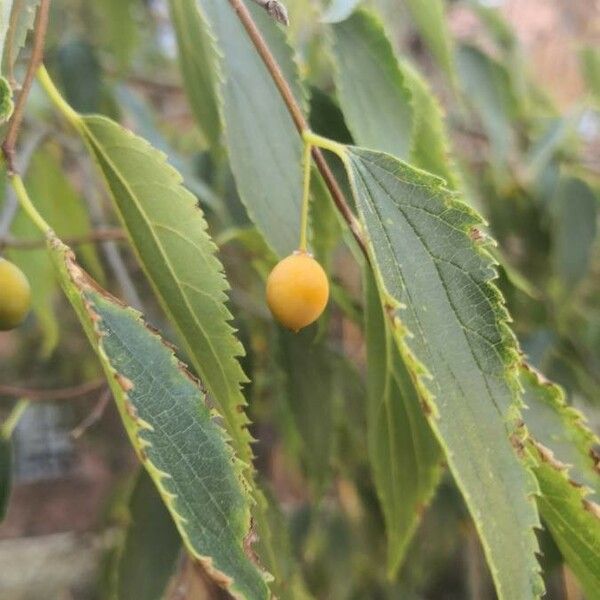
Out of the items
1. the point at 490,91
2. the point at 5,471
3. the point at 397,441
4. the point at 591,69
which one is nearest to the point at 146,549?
the point at 5,471

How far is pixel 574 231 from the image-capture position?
3.27ft

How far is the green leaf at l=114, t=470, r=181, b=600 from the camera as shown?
59cm

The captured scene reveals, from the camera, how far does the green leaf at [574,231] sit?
3.25ft

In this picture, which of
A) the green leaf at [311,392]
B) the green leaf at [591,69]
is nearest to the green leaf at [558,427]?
the green leaf at [311,392]

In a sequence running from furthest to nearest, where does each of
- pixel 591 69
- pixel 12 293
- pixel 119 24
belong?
pixel 591 69, pixel 119 24, pixel 12 293

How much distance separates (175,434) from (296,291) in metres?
0.09

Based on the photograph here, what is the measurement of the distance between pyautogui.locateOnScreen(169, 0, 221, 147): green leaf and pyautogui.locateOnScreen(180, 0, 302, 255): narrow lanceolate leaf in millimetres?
59

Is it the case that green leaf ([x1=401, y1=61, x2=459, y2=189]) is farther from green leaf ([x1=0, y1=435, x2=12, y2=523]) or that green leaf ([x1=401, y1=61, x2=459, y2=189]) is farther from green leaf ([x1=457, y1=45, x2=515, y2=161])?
green leaf ([x1=457, y1=45, x2=515, y2=161])

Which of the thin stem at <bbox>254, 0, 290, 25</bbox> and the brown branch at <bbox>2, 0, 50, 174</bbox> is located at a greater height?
the thin stem at <bbox>254, 0, 290, 25</bbox>

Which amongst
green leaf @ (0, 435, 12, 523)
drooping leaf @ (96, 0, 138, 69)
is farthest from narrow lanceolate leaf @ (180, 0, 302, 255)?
drooping leaf @ (96, 0, 138, 69)

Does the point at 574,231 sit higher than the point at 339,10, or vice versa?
the point at 339,10

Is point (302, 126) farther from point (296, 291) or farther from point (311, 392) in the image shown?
point (311, 392)

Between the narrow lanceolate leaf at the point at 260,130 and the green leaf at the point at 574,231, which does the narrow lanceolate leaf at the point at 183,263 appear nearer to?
the narrow lanceolate leaf at the point at 260,130

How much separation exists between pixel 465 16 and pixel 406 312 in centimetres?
216
